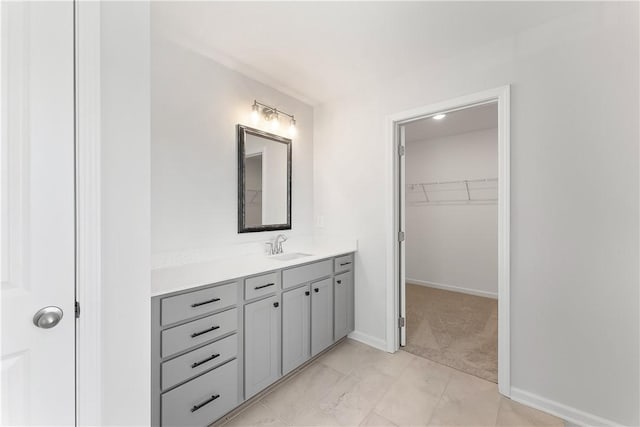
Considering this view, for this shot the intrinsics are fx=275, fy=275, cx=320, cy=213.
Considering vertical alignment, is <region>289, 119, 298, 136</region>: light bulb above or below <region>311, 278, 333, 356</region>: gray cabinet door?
above

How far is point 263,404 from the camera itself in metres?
1.81

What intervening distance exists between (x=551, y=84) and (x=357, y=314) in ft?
7.64

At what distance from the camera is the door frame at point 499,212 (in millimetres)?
1898

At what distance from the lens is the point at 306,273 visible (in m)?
2.18

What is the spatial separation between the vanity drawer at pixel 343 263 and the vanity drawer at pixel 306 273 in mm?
72

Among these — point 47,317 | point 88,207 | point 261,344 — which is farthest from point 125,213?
point 261,344

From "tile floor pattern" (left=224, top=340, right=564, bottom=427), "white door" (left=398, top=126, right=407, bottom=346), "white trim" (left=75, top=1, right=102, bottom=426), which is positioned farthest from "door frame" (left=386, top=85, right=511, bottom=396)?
"white trim" (left=75, top=1, right=102, bottom=426)

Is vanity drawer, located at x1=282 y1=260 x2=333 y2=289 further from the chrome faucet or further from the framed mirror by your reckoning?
the framed mirror

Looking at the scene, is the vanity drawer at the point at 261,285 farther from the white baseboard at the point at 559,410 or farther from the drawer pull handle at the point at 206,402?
the white baseboard at the point at 559,410

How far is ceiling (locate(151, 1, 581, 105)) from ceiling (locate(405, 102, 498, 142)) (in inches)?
55.2

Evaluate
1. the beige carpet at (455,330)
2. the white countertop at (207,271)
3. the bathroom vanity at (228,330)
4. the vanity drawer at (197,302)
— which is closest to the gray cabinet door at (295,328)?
the bathroom vanity at (228,330)

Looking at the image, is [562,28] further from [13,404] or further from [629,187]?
[13,404]

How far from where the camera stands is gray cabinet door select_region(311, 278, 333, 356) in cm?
224

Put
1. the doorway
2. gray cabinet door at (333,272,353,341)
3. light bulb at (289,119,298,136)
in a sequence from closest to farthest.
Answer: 1. gray cabinet door at (333,272,353,341)
2. light bulb at (289,119,298,136)
3. the doorway
